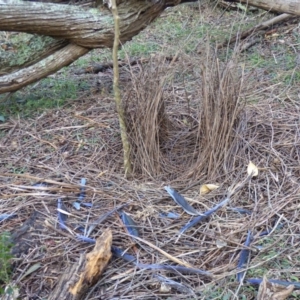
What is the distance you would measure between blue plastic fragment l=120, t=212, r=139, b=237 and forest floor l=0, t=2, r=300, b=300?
22mm

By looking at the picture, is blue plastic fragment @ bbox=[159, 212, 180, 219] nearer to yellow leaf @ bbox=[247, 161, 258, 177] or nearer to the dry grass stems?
the dry grass stems

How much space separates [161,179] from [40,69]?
50.1 inches

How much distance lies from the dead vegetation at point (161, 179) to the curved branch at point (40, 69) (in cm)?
26

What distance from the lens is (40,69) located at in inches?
131

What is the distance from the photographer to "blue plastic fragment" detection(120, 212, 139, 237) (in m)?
2.10

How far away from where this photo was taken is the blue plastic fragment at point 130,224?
210 centimetres

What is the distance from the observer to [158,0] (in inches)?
136

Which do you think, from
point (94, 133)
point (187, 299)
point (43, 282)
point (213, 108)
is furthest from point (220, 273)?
point (94, 133)

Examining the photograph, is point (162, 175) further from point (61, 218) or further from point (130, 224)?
point (61, 218)

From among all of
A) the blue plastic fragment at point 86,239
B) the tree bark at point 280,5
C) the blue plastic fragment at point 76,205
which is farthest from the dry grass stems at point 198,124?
the tree bark at point 280,5

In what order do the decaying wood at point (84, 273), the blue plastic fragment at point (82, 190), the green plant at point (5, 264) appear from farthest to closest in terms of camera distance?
the blue plastic fragment at point (82, 190), the green plant at point (5, 264), the decaying wood at point (84, 273)

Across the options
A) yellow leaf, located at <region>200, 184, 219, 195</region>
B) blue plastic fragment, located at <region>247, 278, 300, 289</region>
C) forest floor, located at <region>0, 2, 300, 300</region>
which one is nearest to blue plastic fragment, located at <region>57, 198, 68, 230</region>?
forest floor, located at <region>0, 2, 300, 300</region>

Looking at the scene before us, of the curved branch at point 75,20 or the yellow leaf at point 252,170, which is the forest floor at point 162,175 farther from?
the curved branch at point 75,20

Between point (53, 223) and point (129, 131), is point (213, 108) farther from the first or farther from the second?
point (53, 223)
